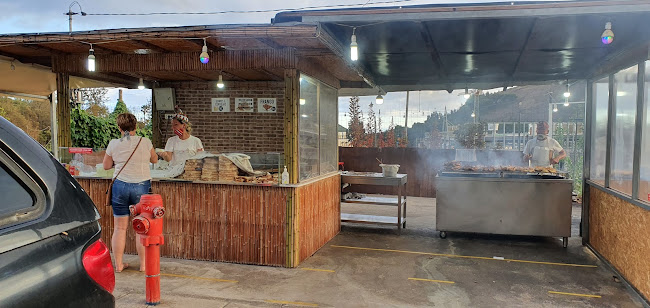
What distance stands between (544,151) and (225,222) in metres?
5.68

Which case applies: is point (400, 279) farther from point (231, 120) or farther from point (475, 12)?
point (231, 120)

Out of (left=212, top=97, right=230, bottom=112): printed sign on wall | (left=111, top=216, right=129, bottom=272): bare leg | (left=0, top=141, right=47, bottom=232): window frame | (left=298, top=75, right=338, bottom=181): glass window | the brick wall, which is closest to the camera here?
(left=0, top=141, right=47, bottom=232): window frame

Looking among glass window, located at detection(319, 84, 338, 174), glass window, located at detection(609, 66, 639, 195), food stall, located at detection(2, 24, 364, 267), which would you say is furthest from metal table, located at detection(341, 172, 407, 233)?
glass window, located at detection(609, 66, 639, 195)

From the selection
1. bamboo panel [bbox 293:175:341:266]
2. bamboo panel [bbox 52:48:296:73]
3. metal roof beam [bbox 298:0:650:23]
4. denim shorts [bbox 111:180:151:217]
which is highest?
metal roof beam [bbox 298:0:650:23]

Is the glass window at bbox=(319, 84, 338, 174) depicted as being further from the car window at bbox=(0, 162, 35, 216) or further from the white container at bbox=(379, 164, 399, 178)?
the car window at bbox=(0, 162, 35, 216)

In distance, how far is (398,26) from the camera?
4355 millimetres

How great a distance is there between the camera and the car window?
137cm

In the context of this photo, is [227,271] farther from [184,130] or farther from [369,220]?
[369,220]

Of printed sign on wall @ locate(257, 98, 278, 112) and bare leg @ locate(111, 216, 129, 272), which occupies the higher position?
printed sign on wall @ locate(257, 98, 278, 112)

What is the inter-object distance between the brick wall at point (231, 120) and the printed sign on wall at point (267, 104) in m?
0.06

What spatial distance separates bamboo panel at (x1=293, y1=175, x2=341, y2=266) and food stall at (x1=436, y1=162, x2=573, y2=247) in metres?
1.67

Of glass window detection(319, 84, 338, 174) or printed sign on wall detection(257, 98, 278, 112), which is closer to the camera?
glass window detection(319, 84, 338, 174)

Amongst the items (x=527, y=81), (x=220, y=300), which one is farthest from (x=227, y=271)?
(x=527, y=81)

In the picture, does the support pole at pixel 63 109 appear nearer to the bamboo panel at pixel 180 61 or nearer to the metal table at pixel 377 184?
the bamboo panel at pixel 180 61
